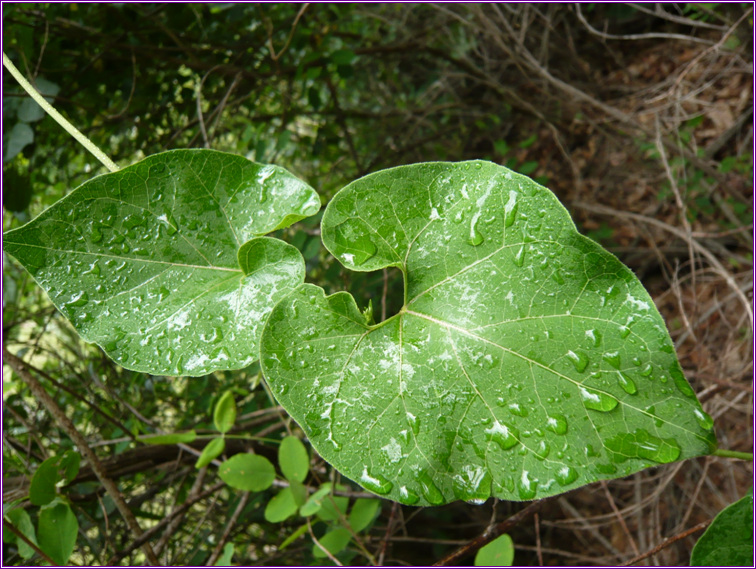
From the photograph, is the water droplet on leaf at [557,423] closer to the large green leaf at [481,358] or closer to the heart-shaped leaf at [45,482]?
the large green leaf at [481,358]

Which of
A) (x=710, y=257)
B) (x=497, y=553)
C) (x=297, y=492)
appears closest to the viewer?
(x=497, y=553)

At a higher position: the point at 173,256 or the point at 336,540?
the point at 173,256

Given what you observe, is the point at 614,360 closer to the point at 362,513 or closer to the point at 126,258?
the point at 126,258

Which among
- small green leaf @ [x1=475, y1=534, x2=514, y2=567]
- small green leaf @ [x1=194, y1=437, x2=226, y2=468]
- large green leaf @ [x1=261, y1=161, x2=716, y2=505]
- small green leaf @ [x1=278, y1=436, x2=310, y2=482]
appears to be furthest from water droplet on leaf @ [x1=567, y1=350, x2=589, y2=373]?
small green leaf @ [x1=194, y1=437, x2=226, y2=468]

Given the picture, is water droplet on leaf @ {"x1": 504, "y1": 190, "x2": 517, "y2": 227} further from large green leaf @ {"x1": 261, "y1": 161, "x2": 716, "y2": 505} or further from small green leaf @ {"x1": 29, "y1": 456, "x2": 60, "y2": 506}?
small green leaf @ {"x1": 29, "y1": 456, "x2": 60, "y2": 506}

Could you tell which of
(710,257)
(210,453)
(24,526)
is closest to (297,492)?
(210,453)

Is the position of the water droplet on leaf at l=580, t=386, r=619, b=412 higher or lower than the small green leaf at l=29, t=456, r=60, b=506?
higher

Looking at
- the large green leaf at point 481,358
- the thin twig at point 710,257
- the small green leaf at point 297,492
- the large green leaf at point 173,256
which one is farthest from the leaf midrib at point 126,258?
the thin twig at point 710,257

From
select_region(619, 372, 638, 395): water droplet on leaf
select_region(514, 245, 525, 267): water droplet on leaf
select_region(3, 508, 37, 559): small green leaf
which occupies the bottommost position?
select_region(3, 508, 37, 559): small green leaf
